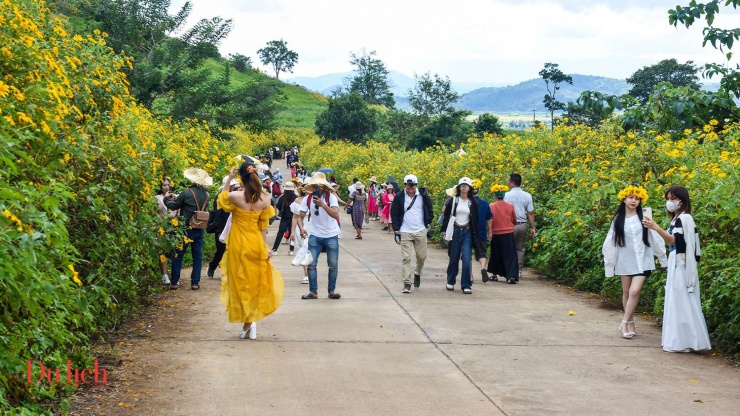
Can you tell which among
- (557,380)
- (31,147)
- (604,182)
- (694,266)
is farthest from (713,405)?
(604,182)

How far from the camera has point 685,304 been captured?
339 inches

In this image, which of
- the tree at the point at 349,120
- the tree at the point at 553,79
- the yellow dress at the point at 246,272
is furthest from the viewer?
the tree at the point at 553,79

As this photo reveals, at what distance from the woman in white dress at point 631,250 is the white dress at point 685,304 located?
69 centimetres

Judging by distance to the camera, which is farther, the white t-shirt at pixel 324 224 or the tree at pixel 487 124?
the tree at pixel 487 124

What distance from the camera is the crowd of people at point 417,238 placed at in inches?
344

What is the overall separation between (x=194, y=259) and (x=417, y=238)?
3481 mm

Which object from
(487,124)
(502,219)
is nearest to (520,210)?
(502,219)

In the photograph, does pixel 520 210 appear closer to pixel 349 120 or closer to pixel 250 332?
pixel 250 332

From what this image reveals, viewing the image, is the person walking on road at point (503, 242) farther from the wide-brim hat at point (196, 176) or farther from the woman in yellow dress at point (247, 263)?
the woman in yellow dress at point (247, 263)

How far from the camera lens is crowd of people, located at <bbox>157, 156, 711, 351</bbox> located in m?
8.73

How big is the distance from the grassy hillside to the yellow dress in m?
87.5

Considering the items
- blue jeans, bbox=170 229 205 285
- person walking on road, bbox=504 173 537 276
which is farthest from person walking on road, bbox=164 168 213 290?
person walking on road, bbox=504 173 537 276

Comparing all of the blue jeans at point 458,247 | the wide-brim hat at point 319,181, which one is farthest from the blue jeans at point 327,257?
the blue jeans at point 458,247

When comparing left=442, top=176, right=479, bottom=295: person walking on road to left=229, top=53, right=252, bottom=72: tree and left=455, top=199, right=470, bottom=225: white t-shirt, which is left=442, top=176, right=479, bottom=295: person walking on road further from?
left=229, top=53, right=252, bottom=72: tree
